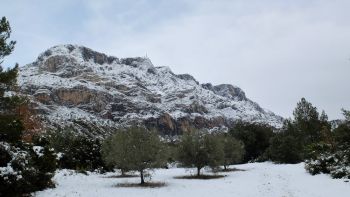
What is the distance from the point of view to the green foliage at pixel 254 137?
81975 mm

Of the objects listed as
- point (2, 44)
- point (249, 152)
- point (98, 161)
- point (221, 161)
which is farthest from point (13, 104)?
point (249, 152)

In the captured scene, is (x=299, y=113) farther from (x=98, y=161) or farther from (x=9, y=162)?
(x=9, y=162)

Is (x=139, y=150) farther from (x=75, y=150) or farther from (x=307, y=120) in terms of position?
(x=307, y=120)

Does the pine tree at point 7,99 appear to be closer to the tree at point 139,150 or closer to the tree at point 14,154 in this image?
the tree at point 14,154

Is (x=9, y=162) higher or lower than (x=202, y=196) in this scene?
higher

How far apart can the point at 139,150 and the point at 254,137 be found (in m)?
53.5

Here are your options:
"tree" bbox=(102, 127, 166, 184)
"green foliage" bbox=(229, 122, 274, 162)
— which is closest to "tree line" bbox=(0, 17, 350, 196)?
"tree" bbox=(102, 127, 166, 184)

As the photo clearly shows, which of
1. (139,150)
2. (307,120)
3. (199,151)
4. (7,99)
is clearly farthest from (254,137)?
(7,99)

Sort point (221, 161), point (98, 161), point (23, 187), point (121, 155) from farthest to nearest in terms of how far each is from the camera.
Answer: point (98, 161) → point (221, 161) → point (121, 155) → point (23, 187)

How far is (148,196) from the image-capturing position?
24.2 meters

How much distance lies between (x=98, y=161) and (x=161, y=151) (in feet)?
69.2

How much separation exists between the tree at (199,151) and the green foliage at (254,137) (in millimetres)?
42019

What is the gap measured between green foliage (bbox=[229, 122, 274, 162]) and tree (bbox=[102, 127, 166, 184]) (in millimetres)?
50907

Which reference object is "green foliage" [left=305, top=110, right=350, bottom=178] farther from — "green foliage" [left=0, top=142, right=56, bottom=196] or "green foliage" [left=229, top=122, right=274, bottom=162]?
"green foliage" [left=229, top=122, right=274, bottom=162]
